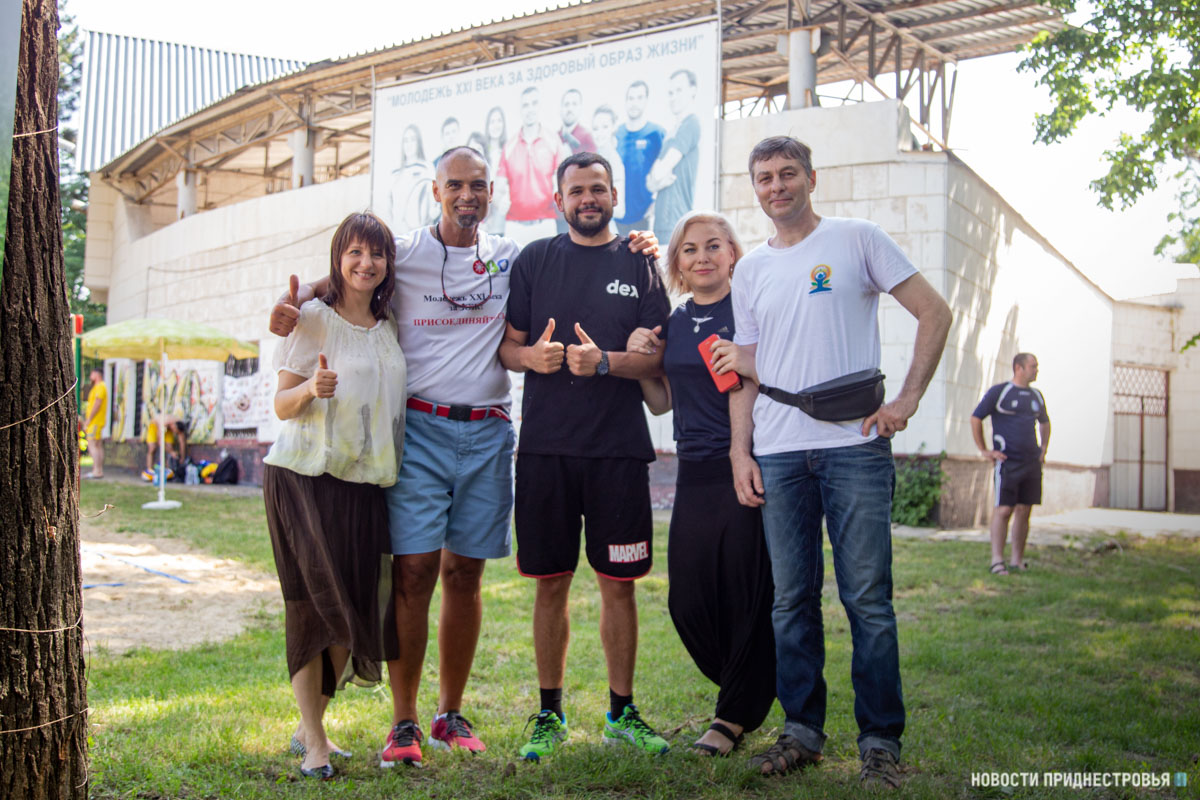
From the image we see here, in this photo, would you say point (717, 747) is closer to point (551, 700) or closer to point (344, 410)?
point (551, 700)

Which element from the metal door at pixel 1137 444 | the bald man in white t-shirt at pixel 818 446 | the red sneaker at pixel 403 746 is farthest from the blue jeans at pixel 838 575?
the metal door at pixel 1137 444

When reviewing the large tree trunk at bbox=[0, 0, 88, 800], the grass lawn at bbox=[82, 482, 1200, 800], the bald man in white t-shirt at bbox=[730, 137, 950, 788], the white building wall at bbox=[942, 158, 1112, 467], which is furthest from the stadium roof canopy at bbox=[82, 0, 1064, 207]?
the large tree trunk at bbox=[0, 0, 88, 800]

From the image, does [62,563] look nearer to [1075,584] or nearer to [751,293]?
[751,293]

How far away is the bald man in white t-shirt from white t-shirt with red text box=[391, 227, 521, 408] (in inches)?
39.6

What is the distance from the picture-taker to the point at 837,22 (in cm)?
1339

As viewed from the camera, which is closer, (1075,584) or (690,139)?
(1075,584)

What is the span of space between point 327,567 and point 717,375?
152cm

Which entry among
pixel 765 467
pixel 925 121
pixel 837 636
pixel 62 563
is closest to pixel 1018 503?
pixel 837 636

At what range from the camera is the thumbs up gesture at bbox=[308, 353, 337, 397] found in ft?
11.0

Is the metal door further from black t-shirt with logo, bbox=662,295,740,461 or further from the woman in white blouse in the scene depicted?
the woman in white blouse

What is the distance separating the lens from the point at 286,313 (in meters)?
3.43

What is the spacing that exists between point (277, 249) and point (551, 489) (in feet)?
49.7

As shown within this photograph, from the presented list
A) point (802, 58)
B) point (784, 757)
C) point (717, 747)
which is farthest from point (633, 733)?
point (802, 58)

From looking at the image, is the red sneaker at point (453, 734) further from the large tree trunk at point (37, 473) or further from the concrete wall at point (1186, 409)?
the concrete wall at point (1186, 409)
